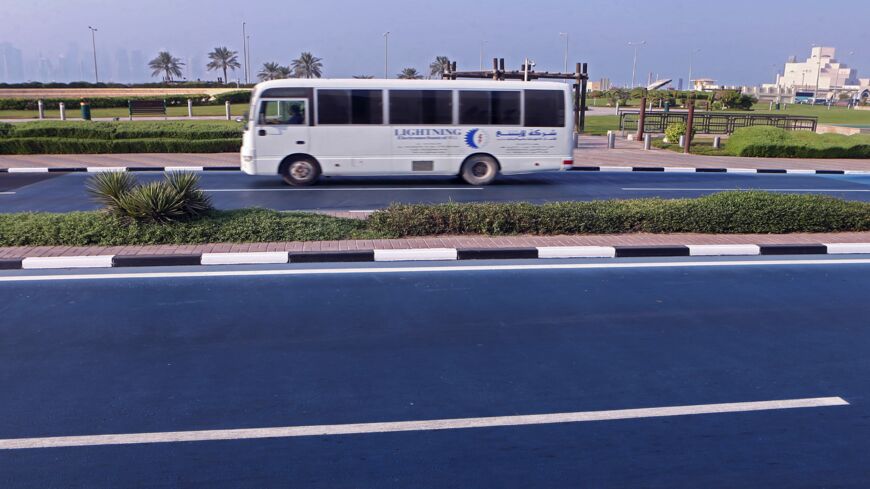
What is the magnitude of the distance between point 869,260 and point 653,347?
497 cm

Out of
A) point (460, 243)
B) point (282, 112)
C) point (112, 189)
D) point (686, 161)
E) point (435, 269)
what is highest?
point (282, 112)

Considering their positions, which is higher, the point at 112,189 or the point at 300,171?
the point at 112,189

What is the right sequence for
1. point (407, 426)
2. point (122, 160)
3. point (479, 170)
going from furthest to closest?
point (122, 160) → point (479, 170) → point (407, 426)

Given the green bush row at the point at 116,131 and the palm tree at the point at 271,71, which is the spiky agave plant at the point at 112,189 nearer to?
the green bush row at the point at 116,131

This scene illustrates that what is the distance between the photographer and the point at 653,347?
591 centimetres

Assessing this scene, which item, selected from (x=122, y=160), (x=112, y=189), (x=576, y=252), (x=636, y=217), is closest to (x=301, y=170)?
(x=112, y=189)

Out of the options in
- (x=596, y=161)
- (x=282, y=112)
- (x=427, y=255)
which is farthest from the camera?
(x=596, y=161)

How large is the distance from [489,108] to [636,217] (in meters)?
6.98

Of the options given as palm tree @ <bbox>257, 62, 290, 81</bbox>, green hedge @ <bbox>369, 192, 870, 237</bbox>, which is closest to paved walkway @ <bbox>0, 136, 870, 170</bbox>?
green hedge @ <bbox>369, 192, 870, 237</bbox>

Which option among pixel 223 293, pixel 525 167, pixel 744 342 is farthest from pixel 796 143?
pixel 223 293

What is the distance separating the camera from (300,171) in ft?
52.4

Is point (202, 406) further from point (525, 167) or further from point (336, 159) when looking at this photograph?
point (525, 167)

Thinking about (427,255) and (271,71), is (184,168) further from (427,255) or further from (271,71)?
(271,71)

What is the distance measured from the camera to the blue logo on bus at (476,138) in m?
16.3
